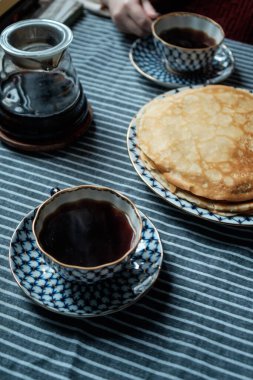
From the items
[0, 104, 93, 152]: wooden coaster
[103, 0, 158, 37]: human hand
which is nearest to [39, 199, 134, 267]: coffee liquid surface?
[0, 104, 93, 152]: wooden coaster

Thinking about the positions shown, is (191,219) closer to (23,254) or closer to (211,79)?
(23,254)

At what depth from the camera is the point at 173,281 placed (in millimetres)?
841

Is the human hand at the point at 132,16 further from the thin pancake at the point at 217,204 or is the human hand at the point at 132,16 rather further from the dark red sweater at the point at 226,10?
Answer: the thin pancake at the point at 217,204

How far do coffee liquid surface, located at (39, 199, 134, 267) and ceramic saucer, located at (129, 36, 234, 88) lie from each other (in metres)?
0.51

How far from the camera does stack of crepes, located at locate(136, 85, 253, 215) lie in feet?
2.98

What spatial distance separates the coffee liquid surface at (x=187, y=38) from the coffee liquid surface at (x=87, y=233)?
60cm

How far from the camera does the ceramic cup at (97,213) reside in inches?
28.2

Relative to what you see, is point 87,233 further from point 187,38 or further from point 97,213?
point 187,38

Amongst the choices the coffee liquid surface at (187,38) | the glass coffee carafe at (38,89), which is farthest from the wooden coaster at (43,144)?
the coffee liquid surface at (187,38)

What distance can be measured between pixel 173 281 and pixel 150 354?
0.46 ft

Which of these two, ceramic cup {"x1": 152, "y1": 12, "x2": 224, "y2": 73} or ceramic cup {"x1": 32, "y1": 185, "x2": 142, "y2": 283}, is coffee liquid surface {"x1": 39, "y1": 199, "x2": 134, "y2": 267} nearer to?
ceramic cup {"x1": 32, "y1": 185, "x2": 142, "y2": 283}

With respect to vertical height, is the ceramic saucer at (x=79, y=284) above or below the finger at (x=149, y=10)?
below

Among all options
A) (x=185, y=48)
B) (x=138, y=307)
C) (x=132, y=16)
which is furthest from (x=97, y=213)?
(x=132, y=16)

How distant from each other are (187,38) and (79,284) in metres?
0.75
